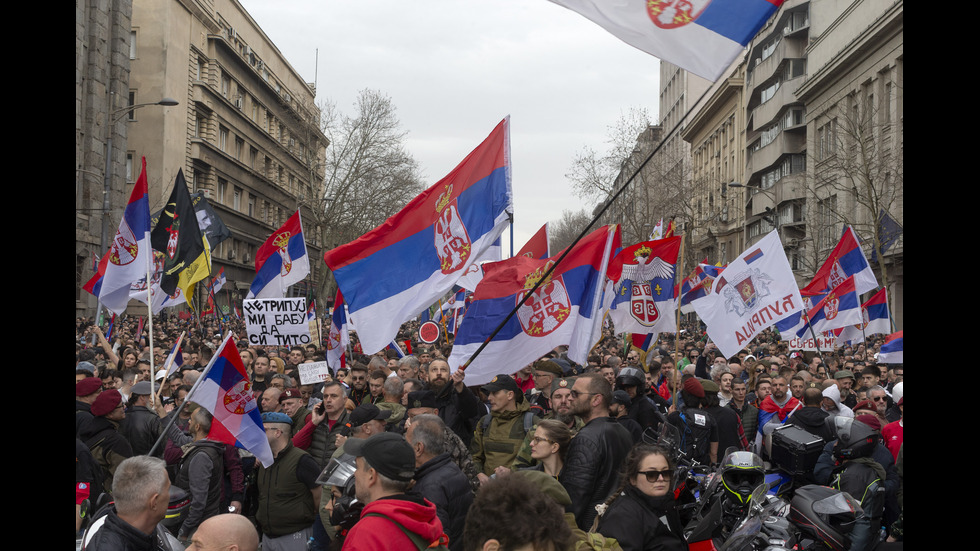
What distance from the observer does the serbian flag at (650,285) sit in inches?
453

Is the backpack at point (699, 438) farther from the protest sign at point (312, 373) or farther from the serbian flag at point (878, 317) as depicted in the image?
the serbian flag at point (878, 317)

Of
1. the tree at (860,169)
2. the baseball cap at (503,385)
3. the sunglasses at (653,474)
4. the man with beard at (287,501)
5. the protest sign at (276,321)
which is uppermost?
the tree at (860,169)

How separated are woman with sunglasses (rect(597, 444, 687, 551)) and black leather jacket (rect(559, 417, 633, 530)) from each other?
27.7 inches

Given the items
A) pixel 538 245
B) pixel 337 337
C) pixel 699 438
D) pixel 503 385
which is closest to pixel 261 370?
pixel 337 337

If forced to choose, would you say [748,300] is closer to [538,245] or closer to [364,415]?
[538,245]

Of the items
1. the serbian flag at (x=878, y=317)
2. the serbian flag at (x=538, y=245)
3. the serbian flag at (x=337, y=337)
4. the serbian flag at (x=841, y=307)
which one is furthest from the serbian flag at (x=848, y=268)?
the serbian flag at (x=337, y=337)

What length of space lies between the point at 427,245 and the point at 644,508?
12.0 feet

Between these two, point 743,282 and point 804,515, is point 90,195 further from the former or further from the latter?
point 804,515

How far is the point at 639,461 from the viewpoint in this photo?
4.07 metres

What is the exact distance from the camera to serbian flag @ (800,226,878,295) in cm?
1486

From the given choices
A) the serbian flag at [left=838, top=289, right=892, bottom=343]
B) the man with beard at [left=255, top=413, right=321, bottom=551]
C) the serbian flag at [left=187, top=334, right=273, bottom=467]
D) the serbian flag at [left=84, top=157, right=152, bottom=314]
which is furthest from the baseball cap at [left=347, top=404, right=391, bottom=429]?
the serbian flag at [left=838, top=289, right=892, bottom=343]

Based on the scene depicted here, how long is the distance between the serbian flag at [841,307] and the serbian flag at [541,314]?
8.46 metres

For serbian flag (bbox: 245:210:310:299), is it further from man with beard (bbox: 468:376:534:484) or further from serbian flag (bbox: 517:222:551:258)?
man with beard (bbox: 468:376:534:484)

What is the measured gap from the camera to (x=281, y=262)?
14.7m
